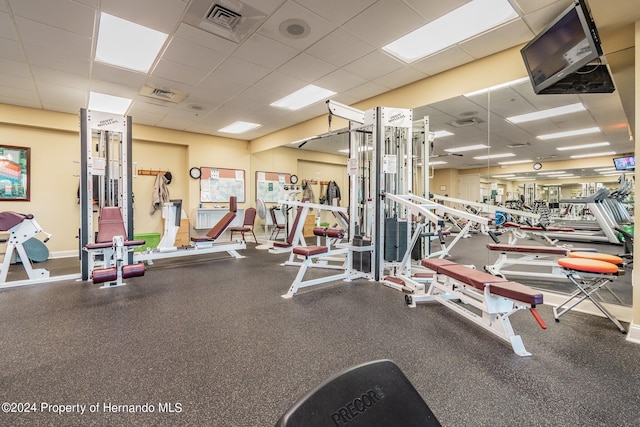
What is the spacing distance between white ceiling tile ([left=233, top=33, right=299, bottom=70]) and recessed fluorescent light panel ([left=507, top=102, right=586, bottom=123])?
321cm

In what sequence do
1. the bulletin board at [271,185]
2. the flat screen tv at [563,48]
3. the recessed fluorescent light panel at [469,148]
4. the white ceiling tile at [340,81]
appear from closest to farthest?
1. the flat screen tv at [563,48]
2. the white ceiling tile at [340,81]
3. the recessed fluorescent light panel at [469,148]
4. the bulletin board at [271,185]

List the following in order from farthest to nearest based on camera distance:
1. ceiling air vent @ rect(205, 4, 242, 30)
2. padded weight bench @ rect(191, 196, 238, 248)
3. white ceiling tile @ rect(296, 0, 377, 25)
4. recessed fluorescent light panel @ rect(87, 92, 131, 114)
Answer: padded weight bench @ rect(191, 196, 238, 248)
recessed fluorescent light panel @ rect(87, 92, 131, 114)
ceiling air vent @ rect(205, 4, 242, 30)
white ceiling tile @ rect(296, 0, 377, 25)

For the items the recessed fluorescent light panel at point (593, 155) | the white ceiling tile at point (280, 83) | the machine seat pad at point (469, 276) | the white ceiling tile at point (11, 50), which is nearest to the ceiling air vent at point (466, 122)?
the recessed fluorescent light panel at point (593, 155)

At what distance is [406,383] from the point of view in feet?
1.93

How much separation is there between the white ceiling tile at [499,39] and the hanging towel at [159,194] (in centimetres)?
655

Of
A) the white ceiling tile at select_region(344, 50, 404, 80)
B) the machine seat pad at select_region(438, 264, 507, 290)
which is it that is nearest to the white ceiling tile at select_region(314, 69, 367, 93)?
the white ceiling tile at select_region(344, 50, 404, 80)

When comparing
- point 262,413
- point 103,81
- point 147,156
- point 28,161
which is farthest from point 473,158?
point 28,161

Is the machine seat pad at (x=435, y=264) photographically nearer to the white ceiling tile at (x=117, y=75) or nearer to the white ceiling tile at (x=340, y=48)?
the white ceiling tile at (x=340, y=48)

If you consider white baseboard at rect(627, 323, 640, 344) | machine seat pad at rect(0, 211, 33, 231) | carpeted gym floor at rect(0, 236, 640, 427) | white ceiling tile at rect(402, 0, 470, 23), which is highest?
white ceiling tile at rect(402, 0, 470, 23)

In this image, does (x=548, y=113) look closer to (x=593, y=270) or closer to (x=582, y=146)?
(x=582, y=146)

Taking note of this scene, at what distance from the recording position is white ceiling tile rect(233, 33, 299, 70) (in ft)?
10.9

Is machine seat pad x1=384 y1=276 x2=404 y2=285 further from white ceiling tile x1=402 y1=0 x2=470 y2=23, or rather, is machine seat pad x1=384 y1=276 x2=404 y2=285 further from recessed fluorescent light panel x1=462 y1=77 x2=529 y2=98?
white ceiling tile x1=402 y1=0 x2=470 y2=23

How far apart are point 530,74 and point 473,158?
180 centimetres

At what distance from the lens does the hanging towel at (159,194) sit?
6.84 meters
